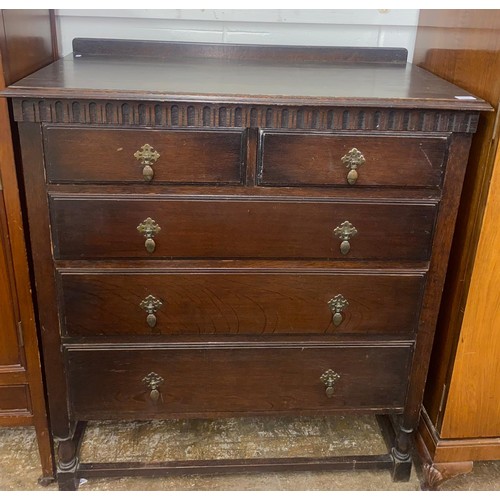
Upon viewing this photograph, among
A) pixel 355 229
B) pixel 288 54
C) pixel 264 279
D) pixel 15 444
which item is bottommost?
pixel 15 444

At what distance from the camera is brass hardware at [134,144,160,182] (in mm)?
1223

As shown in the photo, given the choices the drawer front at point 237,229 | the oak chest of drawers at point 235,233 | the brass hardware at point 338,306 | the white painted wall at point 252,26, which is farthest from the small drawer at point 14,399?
the white painted wall at point 252,26

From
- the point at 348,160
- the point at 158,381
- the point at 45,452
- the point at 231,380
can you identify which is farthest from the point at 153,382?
the point at 348,160

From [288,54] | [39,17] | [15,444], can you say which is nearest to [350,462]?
[15,444]

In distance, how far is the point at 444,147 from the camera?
50.1 inches

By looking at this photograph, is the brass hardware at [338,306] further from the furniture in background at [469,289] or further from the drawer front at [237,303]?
the furniture in background at [469,289]

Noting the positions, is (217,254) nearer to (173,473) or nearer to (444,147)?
(444,147)

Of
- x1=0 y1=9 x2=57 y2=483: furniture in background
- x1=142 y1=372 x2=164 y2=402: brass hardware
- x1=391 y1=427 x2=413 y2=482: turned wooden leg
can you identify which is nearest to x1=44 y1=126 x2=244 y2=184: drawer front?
x1=0 y1=9 x2=57 y2=483: furniture in background

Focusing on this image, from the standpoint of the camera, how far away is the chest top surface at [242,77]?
1183 millimetres

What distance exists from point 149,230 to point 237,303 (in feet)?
0.94

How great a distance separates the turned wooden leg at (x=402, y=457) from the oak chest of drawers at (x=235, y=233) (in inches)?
0.7

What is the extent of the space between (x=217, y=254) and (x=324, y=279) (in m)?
0.27

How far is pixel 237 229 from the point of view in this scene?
1317 mm

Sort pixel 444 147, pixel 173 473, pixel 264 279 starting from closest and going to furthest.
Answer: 1. pixel 444 147
2. pixel 264 279
3. pixel 173 473
